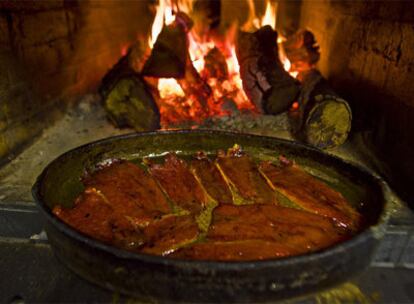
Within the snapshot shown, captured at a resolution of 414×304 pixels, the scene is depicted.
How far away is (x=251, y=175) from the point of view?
242 centimetres

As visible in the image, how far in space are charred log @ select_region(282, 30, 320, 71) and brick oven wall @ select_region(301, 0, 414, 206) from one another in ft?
1.15

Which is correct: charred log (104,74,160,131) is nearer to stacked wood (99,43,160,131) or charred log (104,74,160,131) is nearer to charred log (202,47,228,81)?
stacked wood (99,43,160,131)

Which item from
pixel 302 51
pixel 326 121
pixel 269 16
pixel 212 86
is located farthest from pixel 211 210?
pixel 269 16

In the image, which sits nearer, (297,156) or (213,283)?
(213,283)

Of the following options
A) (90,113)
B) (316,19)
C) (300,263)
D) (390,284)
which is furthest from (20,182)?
(316,19)

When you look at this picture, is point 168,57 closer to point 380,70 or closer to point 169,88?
point 169,88

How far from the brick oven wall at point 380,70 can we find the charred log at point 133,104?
1920 millimetres

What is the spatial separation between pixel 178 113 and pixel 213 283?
256cm

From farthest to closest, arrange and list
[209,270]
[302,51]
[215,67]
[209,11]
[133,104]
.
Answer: [209,11]
[302,51]
[215,67]
[133,104]
[209,270]

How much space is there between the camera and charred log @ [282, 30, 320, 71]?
4578 mm

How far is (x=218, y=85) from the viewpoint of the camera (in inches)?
165

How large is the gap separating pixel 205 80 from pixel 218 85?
0.53 feet

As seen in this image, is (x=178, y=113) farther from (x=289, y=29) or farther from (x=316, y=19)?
(x=289, y=29)

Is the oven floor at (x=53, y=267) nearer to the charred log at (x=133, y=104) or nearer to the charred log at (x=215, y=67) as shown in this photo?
the charred log at (x=133, y=104)
